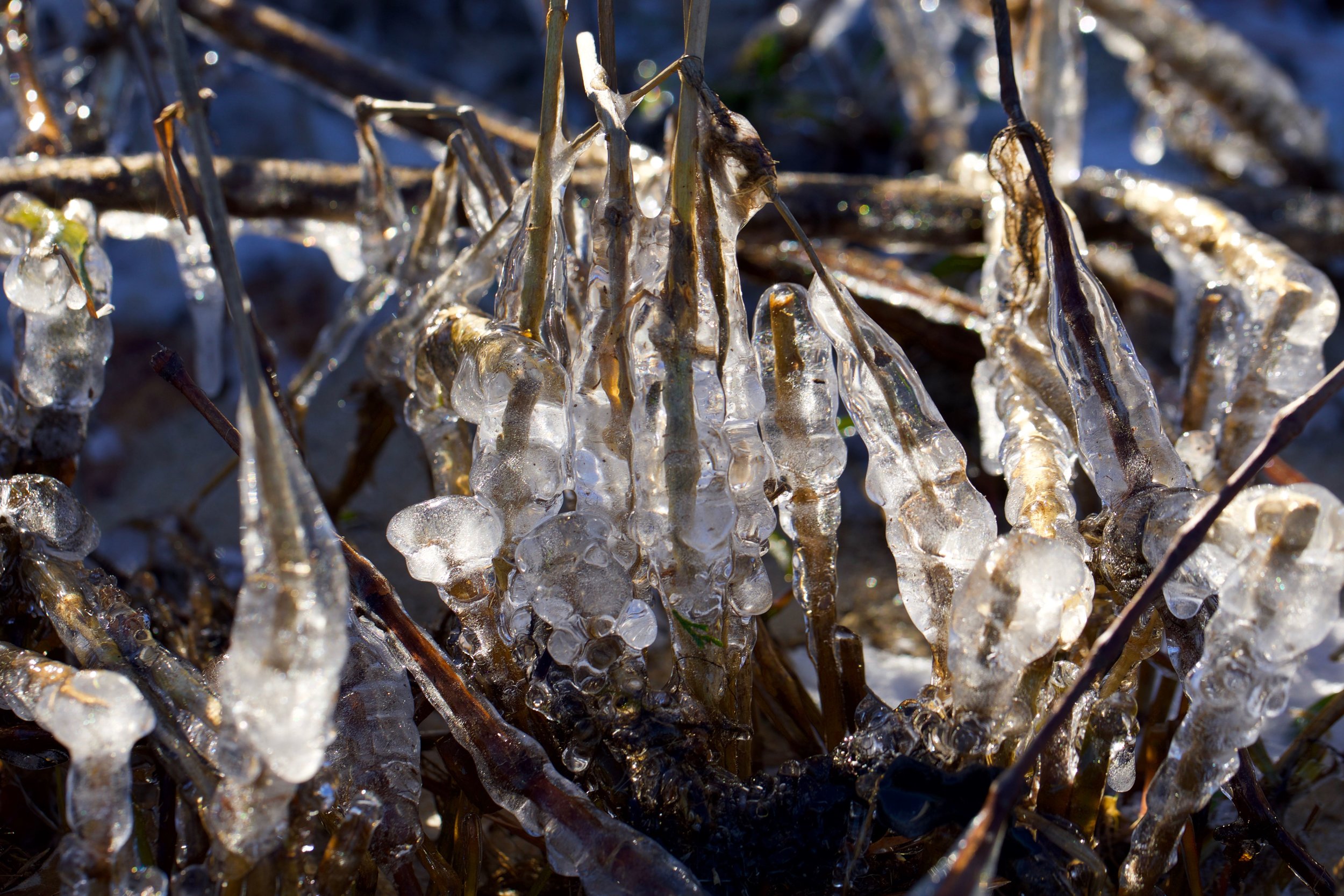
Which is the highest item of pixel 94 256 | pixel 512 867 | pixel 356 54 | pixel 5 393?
pixel 356 54

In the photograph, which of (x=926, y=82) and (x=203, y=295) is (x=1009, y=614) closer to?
(x=203, y=295)

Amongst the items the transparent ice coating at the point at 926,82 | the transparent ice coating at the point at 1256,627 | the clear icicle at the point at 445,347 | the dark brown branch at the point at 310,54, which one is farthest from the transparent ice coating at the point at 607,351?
the transparent ice coating at the point at 926,82

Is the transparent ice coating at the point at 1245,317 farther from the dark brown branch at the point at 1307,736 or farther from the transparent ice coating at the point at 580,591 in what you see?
the transparent ice coating at the point at 580,591

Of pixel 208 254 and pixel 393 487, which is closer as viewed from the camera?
pixel 208 254

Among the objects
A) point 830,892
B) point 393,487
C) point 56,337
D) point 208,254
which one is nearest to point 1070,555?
point 830,892

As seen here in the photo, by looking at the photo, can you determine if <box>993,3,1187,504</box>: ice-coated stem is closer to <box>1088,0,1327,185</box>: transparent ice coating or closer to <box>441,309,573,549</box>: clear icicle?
<box>441,309,573,549</box>: clear icicle

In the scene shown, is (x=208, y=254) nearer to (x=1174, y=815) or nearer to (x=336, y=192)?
(x=336, y=192)
